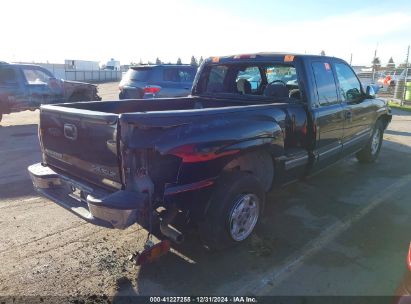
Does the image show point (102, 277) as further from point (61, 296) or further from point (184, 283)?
point (184, 283)

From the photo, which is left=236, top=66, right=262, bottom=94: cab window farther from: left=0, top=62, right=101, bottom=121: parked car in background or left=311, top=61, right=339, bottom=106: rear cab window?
left=0, top=62, right=101, bottom=121: parked car in background

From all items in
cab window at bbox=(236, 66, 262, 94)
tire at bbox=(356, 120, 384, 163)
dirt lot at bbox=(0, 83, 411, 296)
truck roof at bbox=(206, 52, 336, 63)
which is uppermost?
truck roof at bbox=(206, 52, 336, 63)

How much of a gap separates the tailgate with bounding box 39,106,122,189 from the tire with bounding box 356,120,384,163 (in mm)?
5287

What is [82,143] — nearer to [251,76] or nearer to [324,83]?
[251,76]

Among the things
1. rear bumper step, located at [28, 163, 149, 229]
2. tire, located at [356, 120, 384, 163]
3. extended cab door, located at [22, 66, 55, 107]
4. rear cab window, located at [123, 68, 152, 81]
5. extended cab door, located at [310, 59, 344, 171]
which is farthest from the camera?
extended cab door, located at [22, 66, 55, 107]

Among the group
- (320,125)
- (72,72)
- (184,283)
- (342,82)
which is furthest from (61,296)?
(72,72)

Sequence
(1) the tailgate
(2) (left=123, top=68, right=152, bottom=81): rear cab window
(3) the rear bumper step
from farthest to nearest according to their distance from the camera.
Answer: (2) (left=123, top=68, right=152, bottom=81): rear cab window, (1) the tailgate, (3) the rear bumper step

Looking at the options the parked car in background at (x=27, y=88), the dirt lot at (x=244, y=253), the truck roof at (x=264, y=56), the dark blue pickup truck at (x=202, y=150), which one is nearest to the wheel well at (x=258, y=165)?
the dark blue pickup truck at (x=202, y=150)

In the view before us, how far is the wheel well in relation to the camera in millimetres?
3846

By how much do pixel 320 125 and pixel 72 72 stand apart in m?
39.4

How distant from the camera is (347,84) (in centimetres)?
564

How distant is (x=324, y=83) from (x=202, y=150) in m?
2.57

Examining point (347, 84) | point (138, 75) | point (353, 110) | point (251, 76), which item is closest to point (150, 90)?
point (138, 75)

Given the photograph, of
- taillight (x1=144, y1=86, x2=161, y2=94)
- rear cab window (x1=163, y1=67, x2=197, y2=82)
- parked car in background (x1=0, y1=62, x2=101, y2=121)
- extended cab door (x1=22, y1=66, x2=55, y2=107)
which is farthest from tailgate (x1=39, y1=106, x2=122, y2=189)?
extended cab door (x1=22, y1=66, x2=55, y2=107)
